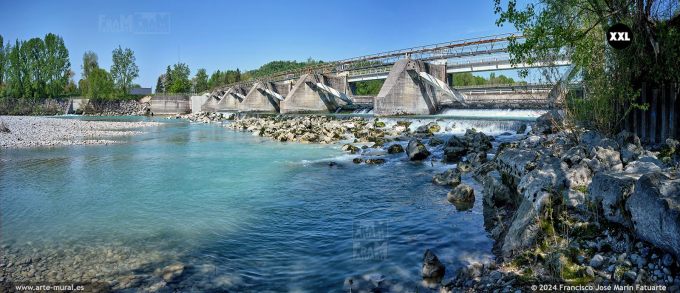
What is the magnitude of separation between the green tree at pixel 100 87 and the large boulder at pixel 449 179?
97.5 meters

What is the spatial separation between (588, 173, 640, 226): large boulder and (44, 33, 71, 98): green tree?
103762 mm

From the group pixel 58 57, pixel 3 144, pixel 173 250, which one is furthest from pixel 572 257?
pixel 58 57

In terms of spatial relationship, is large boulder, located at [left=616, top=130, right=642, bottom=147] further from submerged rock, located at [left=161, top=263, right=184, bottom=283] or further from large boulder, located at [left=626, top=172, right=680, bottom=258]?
submerged rock, located at [left=161, top=263, right=184, bottom=283]

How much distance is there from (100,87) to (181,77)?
2601 cm

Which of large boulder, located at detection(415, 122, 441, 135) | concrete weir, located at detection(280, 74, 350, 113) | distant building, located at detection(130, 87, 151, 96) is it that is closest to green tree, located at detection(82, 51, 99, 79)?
distant building, located at detection(130, 87, 151, 96)

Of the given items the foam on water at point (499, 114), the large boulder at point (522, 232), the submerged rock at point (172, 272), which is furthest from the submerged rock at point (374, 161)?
the foam on water at point (499, 114)

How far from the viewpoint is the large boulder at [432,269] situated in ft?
18.1

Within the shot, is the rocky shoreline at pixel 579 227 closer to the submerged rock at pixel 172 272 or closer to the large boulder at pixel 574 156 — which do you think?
the large boulder at pixel 574 156

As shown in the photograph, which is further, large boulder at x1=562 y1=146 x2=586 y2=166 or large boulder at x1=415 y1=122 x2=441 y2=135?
large boulder at x1=415 y1=122 x2=441 y2=135

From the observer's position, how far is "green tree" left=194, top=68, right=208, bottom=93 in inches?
4488

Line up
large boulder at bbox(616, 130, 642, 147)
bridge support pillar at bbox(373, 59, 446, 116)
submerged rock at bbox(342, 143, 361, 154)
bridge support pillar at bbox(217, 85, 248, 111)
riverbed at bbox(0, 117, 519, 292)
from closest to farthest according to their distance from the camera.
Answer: riverbed at bbox(0, 117, 519, 292) → large boulder at bbox(616, 130, 642, 147) → submerged rock at bbox(342, 143, 361, 154) → bridge support pillar at bbox(373, 59, 446, 116) → bridge support pillar at bbox(217, 85, 248, 111)

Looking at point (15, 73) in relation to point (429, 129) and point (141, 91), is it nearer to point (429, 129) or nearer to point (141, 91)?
point (141, 91)

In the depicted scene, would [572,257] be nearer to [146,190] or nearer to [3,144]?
[146,190]

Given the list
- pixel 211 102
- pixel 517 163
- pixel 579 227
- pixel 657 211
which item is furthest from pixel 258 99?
pixel 657 211
